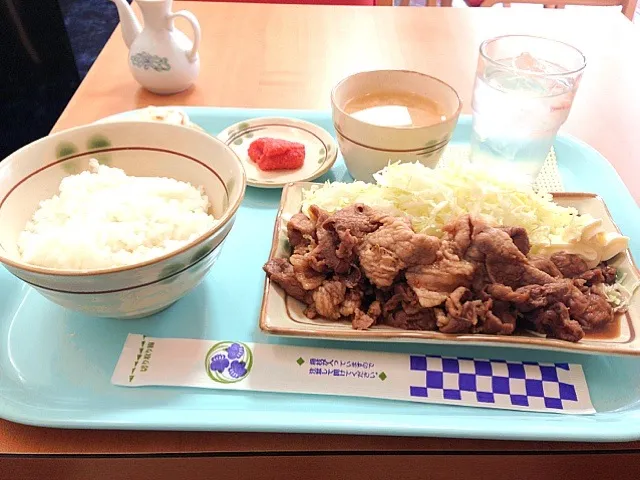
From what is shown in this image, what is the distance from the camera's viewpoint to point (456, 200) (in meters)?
1.25

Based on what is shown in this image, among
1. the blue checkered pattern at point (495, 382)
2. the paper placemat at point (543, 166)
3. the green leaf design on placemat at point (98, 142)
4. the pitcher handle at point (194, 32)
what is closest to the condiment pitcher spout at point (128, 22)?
the pitcher handle at point (194, 32)

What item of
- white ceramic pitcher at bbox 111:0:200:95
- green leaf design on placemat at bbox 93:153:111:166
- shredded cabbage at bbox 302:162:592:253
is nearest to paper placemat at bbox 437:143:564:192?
shredded cabbage at bbox 302:162:592:253

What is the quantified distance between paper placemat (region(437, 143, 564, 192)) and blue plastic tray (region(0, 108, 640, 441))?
Result: 1.01ft

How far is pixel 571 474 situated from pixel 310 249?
0.64 metres

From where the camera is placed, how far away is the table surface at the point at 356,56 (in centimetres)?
188

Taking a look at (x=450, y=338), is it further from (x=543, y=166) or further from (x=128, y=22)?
(x=128, y=22)

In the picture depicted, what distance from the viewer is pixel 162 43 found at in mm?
1864

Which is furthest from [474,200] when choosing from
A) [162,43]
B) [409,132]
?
[162,43]

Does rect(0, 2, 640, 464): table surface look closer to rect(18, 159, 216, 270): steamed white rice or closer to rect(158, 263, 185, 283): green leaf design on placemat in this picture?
rect(18, 159, 216, 270): steamed white rice

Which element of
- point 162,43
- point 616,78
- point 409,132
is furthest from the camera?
point 616,78

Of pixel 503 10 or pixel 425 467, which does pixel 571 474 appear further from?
pixel 503 10

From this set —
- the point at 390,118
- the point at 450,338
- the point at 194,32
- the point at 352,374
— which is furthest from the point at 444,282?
the point at 194,32

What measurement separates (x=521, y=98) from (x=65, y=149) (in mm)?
1127

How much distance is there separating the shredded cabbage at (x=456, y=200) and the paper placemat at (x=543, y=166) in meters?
0.18
